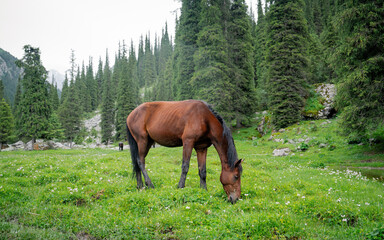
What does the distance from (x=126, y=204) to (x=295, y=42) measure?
87.1 feet

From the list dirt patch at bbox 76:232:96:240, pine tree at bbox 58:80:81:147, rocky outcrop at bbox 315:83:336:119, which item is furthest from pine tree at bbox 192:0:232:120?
pine tree at bbox 58:80:81:147

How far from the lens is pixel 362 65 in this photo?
1232 cm

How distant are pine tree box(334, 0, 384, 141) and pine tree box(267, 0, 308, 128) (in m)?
11.3

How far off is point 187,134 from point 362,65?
11.9 metres

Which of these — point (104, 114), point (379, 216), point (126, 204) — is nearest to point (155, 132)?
point (126, 204)

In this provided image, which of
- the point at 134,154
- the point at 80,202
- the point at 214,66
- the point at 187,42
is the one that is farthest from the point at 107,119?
the point at 80,202

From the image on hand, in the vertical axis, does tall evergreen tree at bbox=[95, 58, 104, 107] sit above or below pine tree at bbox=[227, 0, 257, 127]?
above

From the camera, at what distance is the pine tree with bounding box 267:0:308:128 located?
24.6 meters

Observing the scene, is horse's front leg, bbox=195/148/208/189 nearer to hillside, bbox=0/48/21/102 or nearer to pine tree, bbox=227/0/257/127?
pine tree, bbox=227/0/257/127

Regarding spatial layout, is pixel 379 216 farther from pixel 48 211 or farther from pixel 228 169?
pixel 48 211

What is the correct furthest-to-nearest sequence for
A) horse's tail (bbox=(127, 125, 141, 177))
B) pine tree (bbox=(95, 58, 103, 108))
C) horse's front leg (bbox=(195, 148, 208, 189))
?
pine tree (bbox=(95, 58, 103, 108)), horse's tail (bbox=(127, 125, 141, 177)), horse's front leg (bbox=(195, 148, 208, 189))

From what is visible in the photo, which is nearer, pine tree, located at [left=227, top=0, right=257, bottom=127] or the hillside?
pine tree, located at [left=227, top=0, right=257, bottom=127]

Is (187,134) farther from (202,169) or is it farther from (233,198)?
(233,198)

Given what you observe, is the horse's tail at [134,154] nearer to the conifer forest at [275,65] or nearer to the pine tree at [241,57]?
the conifer forest at [275,65]
